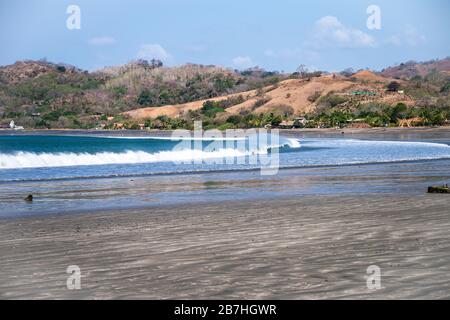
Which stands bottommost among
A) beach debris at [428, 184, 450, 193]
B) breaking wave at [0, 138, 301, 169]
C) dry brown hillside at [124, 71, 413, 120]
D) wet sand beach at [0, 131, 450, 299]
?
breaking wave at [0, 138, 301, 169]

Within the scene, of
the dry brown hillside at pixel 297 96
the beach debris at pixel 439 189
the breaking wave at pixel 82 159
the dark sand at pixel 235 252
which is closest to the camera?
the dark sand at pixel 235 252

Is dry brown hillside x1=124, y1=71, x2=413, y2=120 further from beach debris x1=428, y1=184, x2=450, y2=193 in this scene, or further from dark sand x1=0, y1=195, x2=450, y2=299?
dark sand x1=0, y1=195, x2=450, y2=299

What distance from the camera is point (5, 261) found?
32.4 ft

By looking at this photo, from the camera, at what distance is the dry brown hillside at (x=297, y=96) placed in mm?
154875

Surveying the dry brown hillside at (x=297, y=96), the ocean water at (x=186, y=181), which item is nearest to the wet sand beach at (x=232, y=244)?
the ocean water at (x=186, y=181)

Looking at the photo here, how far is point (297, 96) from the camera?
16900cm

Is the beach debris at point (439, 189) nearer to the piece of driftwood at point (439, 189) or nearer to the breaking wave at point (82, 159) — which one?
the piece of driftwood at point (439, 189)

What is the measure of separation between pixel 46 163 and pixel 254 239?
27.5 meters

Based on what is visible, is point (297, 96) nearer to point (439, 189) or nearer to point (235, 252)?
point (439, 189)

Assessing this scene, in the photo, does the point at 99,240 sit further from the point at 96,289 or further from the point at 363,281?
the point at 363,281

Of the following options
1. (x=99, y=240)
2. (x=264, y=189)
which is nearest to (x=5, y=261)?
(x=99, y=240)

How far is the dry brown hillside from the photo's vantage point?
508 feet

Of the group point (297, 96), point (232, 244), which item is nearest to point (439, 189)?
point (232, 244)

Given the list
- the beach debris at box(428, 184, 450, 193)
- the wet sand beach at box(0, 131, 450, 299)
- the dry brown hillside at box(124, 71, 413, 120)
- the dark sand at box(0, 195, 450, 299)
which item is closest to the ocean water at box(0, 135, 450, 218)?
the wet sand beach at box(0, 131, 450, 299)
